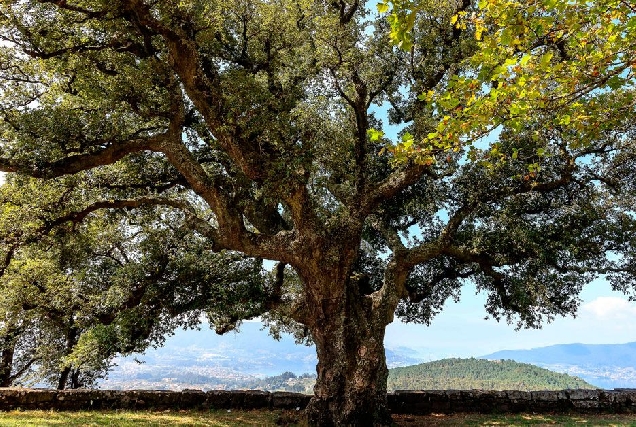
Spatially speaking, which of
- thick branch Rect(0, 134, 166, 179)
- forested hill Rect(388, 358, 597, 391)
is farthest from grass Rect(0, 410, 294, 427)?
forested hill Rect(388, 358, 597, 391)

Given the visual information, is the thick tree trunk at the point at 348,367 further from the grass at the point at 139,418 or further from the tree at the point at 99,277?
the tree at the point at 99,277

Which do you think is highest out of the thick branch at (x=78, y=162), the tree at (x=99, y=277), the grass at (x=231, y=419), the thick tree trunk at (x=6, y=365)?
the thick branch at (x=78, y=162)

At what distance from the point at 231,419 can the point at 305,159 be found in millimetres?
8305

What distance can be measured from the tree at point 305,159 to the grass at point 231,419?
217 cm

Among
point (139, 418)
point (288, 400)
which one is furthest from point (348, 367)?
point (139, 418)

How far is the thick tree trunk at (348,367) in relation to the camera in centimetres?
1190

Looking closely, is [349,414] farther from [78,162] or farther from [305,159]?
[78,162]

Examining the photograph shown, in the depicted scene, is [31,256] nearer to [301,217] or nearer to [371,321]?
[301,217]

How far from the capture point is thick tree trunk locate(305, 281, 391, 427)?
11.9 m

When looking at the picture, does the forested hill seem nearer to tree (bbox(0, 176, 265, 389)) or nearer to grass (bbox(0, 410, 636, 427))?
grass (bbox(0, 410, 636, 427))

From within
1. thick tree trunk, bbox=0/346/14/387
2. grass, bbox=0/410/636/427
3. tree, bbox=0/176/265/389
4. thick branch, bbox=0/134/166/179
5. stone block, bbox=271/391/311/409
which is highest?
thick branch, bbox=0/134/166/179

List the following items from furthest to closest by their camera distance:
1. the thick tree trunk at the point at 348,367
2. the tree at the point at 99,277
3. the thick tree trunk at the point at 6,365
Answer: the thick tree trunk at the point at 6,365
the tree at the point at 99,277
the thick tree trunk at the point at 348,367

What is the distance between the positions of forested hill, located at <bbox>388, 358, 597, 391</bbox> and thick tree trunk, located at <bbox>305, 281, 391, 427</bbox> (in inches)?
2094

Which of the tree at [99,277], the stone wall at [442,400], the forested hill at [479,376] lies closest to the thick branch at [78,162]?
the tree at [99,277]
